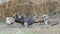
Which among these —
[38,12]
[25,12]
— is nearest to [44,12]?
[38,12]

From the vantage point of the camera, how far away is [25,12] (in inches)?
267

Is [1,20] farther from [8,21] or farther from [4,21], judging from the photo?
[8,21]

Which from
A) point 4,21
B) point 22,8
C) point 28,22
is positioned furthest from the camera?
point 22,8

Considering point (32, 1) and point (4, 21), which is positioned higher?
point (32, 1)

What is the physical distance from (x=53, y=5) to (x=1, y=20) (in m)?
1.95

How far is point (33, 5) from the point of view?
6.80 m

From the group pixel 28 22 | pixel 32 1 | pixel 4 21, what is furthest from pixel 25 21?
pixel 32 1

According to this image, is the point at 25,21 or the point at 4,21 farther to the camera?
the point at 4,21

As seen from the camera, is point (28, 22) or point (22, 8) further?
point (22, 8)

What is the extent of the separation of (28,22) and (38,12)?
1.29 metres

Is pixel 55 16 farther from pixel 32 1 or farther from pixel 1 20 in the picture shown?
pixel 1 20

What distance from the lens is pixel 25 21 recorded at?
5609mm

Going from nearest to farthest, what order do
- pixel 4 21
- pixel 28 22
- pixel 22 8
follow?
pixel 28 22 < pixel 4 21 < pixel 22 8

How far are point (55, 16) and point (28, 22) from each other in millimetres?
1213
